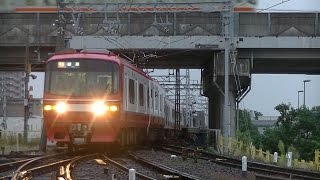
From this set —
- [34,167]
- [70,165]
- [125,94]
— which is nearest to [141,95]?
[125,94]

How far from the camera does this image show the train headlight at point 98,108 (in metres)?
16.8

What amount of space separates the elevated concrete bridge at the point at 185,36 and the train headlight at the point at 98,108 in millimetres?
14107

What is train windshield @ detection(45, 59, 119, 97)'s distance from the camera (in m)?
17.0

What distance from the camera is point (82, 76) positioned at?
17.2 meters

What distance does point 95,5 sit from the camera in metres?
32.8

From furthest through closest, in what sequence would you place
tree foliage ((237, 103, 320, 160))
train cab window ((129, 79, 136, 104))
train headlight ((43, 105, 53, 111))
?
tree foliage ((237, 103, 320, 160))
train cab window ((129, 79, 136, 104))
train headlight ((43, 105, 53, 111))

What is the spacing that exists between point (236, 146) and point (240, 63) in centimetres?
940

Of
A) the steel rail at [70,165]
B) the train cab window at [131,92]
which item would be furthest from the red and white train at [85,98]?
the steel rail at [70,165]

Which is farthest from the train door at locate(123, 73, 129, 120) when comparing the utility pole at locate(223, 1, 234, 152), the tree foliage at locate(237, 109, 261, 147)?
the tree foliage at locate(237, 109, 261, 147)

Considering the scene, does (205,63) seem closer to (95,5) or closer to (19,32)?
(95,5)

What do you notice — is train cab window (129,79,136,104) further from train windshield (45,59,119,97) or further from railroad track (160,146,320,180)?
railroad track (160,146,320,180)

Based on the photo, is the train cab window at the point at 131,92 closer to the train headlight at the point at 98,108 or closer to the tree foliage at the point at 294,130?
Result: the train headlight at the point at 98,108

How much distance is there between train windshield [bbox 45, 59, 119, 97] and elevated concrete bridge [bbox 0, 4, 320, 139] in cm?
1329

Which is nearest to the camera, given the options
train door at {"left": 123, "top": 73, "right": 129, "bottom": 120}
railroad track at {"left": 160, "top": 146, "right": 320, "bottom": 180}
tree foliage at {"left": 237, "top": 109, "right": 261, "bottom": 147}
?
railroad track at {"left": 160, "top": 146, "right": 320, "bottom": 180}
